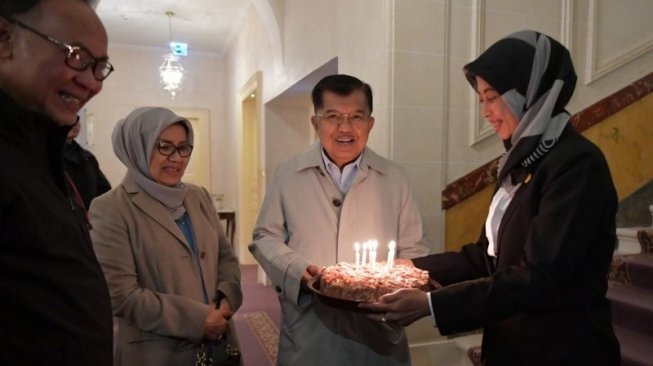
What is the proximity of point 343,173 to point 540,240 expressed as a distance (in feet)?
2.62

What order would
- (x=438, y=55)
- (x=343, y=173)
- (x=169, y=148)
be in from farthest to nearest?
(x=438, y=55)
(x=343, y=173)
(x=169, y=148)

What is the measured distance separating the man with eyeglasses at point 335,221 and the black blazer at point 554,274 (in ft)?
1.54

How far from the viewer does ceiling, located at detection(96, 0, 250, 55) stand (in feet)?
17.4

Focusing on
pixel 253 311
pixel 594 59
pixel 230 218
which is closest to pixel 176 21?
pixel 230 218

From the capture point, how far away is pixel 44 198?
2.39 ft

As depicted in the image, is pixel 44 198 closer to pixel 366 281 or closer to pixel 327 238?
pixel 366 281

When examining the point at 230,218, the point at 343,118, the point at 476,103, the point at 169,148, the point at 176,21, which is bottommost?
the point at 230,218

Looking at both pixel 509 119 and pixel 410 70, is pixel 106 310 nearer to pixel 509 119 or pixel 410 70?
pixel 509 119

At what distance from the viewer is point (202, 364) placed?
1.42 metres

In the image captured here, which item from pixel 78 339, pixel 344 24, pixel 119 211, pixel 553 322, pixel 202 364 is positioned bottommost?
pixel 202 364

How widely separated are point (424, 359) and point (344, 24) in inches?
88.2

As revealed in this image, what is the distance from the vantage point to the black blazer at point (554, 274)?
1042mm

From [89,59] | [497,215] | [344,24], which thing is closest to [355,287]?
[497,215]

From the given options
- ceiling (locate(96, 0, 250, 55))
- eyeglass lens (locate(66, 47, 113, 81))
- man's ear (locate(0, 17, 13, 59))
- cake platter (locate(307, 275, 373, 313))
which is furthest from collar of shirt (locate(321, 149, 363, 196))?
ceiling (locate(96, 0, 250, 55))
